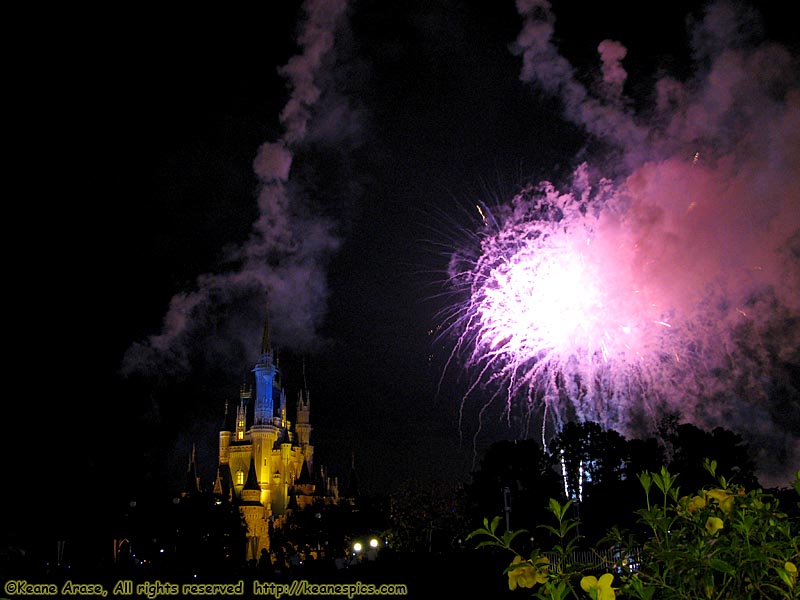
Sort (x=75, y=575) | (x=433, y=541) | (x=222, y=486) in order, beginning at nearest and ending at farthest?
1. (x=75, y=575)
2. (x=433, y=541)
3. (x=222, y=486)

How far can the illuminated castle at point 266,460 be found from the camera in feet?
274

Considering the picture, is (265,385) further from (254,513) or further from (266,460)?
(254,513)

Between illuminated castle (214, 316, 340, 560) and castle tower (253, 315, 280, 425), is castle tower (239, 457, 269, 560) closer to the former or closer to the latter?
illuminated castle (214, 316, 340, 560)

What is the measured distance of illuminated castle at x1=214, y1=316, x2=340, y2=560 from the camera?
83562 millimetres

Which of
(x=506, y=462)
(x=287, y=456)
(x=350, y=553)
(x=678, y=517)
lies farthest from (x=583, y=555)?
(x=287, y=456)

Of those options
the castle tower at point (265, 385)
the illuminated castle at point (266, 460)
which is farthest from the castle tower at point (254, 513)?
the castle tower at point (265, 385)

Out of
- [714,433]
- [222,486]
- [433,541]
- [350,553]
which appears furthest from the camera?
[222,486]

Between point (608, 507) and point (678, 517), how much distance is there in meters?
40.5

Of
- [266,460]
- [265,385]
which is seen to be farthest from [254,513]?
[265,385]

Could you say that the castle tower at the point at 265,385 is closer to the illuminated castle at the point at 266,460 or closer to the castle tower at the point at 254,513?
the illuminated castle at the point at 266,460

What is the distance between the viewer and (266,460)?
8962cm

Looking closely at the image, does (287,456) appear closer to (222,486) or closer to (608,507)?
(222,486)

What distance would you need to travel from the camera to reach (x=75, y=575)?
1555cm

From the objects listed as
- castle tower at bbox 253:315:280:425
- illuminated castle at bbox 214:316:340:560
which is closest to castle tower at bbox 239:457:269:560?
illuminated castle at bbox 214:316:340:560
